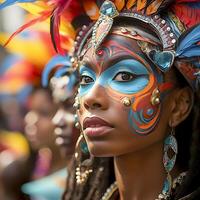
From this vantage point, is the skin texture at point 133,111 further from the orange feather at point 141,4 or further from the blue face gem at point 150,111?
the orange feather at point 141,4

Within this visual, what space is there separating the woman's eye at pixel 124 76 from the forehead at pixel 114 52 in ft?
0.21

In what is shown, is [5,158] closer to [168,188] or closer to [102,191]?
[102,191]

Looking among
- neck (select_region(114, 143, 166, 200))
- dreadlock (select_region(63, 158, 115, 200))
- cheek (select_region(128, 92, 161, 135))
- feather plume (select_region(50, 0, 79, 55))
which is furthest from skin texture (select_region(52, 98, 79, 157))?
cheek (select_region(128, 92, 161, 135))

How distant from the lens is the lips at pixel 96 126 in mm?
3002

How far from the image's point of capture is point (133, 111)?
3.01 meters

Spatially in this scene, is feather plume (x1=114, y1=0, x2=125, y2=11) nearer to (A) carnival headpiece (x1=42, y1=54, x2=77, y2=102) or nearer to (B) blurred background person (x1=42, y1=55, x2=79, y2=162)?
(A) carnival headpiece (x1=42, y1=54, x2=77, y2=102)

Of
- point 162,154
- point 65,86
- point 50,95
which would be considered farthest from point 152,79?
point 50,95

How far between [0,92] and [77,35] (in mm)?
3049

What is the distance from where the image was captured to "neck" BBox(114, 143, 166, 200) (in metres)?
3.16

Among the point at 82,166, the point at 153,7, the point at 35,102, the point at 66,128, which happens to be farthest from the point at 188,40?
the point at 35,102

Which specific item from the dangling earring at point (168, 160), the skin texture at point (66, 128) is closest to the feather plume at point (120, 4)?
the dangling earring at point (168, 160)

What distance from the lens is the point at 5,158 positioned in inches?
239

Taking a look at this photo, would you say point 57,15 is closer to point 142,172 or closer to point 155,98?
point 155,98

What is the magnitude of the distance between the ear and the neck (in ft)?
0.46
